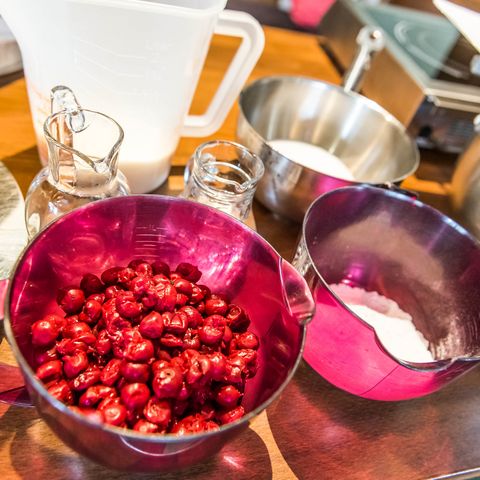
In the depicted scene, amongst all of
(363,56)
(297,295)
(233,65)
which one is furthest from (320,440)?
(363,56)

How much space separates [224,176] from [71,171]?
8.6 inches

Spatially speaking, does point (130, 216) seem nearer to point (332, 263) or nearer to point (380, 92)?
point (332, 263)

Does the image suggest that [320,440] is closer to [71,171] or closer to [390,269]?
[390,269]

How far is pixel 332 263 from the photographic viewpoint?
2.32ft

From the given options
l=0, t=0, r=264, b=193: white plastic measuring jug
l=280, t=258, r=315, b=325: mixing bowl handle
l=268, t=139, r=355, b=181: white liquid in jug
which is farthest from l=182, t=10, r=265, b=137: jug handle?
l=280, t=258, r=315, b=325: mixing bowl handle

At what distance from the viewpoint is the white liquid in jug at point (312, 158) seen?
78 cm

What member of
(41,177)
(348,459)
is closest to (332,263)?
(348,459)

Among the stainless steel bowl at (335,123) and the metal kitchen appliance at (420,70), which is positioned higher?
the metal kitchen appliance at (420,70)

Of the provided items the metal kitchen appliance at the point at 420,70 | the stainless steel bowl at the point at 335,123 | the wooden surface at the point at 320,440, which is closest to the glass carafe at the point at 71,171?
the wooden surface at the point at 320,440

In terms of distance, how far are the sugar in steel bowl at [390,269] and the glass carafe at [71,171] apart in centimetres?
24

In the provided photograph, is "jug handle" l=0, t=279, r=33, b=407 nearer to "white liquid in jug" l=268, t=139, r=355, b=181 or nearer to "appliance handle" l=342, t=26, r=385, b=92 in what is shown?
"white liquid in jug" l=268, t=139, r=355, b=181

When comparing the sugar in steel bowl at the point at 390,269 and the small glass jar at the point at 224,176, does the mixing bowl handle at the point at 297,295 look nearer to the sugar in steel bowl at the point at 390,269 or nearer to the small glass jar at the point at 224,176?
the sugar in steel bowl at the point at 390,269

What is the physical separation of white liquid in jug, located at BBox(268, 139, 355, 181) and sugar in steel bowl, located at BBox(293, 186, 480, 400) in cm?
12

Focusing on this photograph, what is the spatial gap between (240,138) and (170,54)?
23cm
